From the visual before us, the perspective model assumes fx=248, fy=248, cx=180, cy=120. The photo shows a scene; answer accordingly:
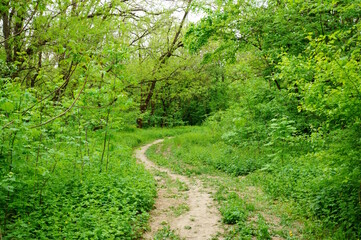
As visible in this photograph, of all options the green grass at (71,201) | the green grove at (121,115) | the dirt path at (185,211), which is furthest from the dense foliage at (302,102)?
the green grass at (71,201)

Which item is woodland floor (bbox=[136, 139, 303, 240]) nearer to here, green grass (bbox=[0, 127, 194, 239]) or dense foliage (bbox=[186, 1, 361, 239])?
green grass (bbox=[0, 127, 194, 239])

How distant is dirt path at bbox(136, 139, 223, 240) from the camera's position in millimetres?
5453

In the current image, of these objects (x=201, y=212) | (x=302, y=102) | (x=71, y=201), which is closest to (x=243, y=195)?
(x=201, y=212)

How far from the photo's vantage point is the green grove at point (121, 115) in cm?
462

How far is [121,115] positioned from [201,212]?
14.3 feet

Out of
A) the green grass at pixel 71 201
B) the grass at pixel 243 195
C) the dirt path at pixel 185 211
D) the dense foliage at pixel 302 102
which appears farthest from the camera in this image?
the dirt path at pixel 185 211

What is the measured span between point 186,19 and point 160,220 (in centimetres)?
1819

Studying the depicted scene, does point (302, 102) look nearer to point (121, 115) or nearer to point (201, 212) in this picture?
point (201, 212)

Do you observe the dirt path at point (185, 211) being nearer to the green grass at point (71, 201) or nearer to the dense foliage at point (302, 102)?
the green grass at point (71, 201)

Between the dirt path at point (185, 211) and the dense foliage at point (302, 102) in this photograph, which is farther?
the dirt path at point (185, 211)

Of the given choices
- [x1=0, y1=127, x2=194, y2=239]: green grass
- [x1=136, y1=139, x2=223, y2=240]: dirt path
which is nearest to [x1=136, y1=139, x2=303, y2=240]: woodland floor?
[x1=136, y1=139, x2=223, y2=240]: dirt path

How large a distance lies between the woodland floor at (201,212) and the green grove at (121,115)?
0.32 metres

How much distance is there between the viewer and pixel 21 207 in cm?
495

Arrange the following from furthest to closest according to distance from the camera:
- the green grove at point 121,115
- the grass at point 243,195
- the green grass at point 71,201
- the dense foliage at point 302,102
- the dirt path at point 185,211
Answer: the dirt path at point 185,211 → the grass at point 243,195 → the dense foliage at point 302,102 → the green grove at point 121,115 → the green grass at point 71,201
